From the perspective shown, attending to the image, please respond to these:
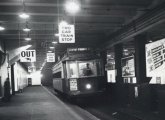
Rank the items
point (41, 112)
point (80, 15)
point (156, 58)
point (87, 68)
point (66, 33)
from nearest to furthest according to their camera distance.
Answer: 1. point (156, 58)
2. point (41, 112)
3. point (66, 33)
4. point (80, 15)
5. point (87, 68)

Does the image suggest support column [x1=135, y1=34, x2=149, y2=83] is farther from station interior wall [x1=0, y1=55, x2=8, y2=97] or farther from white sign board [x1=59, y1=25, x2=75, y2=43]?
station interior wall [x1=0, y1=55, x2=8, y2=97]

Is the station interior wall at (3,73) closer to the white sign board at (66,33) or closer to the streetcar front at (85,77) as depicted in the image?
the streetcar front at (85,77)

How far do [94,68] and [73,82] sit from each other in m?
1.85

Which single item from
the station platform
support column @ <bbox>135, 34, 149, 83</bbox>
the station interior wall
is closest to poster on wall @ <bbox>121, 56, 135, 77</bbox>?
support column @ <bbox>135, 34, 149, 83</bbox>

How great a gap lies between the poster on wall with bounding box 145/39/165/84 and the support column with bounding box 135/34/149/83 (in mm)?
2497

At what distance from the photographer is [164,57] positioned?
1280cm

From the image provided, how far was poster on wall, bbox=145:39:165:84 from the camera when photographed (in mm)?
12974

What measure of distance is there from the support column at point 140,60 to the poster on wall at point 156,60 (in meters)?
2.50

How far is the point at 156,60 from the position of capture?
13.6m

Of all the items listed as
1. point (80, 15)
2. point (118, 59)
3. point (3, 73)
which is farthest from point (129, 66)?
point (3, 73)

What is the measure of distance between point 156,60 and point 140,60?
3.44m

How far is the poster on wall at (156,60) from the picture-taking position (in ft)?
42.6

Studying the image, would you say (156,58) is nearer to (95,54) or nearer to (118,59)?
(95,54)

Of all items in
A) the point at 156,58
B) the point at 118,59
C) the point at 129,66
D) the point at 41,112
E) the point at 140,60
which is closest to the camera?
the point at 156,58
